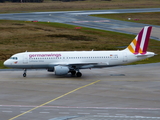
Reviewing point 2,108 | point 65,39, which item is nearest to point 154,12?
point 65,39

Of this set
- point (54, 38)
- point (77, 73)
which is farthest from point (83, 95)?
point (54, 38)

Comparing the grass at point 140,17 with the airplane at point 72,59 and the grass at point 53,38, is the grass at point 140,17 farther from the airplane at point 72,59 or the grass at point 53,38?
the airplane at point 72,59

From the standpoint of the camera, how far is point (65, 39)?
91.2 meters

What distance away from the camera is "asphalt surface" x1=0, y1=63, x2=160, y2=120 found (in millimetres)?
32750

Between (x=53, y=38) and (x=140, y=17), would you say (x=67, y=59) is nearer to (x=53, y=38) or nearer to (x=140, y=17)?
(x=53, y=38)

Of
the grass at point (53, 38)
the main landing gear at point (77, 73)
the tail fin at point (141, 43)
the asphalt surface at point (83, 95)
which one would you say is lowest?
the asphalt surface at point (83, 95)

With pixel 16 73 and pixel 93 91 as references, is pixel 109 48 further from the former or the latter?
pixel 93 91

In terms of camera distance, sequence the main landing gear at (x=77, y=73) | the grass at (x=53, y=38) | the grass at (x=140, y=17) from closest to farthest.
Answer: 1. the main landing gear at (x=77, y=73)
2. the grass at (x=53, y=38)
3. the grass at (x=140, y=17)

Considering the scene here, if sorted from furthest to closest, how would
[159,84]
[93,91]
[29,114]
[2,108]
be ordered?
[159,84] → [93,91] → [2,108] → [29,114]

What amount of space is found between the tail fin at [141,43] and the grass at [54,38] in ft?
43.9

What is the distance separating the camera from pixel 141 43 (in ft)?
178

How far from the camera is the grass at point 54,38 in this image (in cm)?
7988

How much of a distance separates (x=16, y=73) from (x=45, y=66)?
23.4 feet

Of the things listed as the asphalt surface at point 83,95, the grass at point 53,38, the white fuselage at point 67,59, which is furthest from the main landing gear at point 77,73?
the grass at point 53,38
